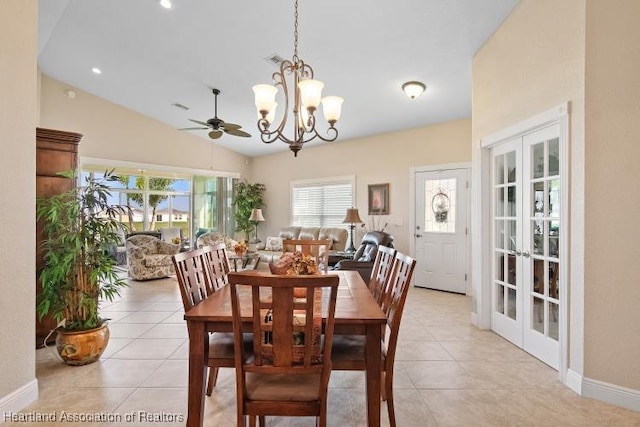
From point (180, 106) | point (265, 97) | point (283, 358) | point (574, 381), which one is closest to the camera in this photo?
point (283, 358)

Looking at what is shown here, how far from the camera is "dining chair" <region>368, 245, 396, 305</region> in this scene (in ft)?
6.98

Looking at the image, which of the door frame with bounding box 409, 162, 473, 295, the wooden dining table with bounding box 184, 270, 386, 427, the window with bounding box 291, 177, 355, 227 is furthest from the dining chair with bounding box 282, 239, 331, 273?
the window with bounding box 291, 177, 355, 227

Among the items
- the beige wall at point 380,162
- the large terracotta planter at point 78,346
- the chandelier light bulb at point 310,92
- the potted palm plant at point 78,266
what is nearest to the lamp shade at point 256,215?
the beige wall at point 380,162

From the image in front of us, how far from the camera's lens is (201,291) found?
2111mm

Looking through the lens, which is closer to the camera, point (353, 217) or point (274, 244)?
point (353, 217)

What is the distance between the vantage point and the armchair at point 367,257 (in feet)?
13.9

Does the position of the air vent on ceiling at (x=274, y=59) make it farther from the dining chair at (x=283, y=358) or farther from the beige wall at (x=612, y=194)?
the dining chair at (x=283, y=358)

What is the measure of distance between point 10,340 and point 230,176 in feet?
22.1

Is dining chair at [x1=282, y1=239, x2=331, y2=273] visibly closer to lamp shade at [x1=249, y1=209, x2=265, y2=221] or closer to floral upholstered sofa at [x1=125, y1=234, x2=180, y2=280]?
floral upholstered sofa at [x1=125, y1=234, x2=180, y2=280]

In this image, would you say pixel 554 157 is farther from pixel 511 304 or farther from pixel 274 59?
pixel 274 59

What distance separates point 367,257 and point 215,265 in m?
2.44

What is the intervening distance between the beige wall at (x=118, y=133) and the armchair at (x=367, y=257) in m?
5.00

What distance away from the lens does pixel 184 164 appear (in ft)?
25.1

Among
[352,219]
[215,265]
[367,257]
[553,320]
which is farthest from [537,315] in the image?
[352,219]
